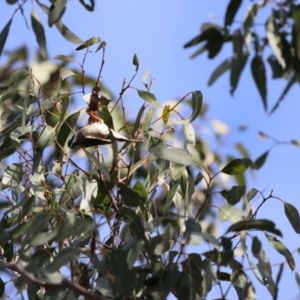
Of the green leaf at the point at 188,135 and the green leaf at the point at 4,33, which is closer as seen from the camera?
the green leaf at the point at 188,135

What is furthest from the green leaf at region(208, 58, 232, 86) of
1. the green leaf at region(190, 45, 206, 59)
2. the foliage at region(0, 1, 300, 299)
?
the foliage at region(0, 1, 300, 299)

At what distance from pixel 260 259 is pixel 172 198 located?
19 centimetres

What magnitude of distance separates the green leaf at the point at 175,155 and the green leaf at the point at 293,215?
24 cm

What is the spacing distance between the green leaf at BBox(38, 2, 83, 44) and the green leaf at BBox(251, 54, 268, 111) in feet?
2.27

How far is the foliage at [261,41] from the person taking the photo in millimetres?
2410

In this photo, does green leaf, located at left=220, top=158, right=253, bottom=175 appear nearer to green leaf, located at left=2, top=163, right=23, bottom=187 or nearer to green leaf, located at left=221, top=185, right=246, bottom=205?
green leaf, located at left=221, top=185, right=246, bottom=205

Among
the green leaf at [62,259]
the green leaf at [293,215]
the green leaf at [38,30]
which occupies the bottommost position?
the green leaf at [62,259]

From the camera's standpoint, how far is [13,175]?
180cm

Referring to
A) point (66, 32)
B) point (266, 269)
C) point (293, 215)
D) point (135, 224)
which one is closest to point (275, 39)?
point (66, 32)

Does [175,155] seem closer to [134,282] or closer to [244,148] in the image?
[134,282]

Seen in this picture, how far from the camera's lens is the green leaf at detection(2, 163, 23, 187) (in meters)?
1.79

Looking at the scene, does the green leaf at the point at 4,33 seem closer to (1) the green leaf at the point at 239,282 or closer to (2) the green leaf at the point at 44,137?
(2) the green leaf at the point at 44,137

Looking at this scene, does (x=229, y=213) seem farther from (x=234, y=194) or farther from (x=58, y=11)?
(x=58, y=11)

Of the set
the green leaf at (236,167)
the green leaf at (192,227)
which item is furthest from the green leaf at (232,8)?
the green leaf at (192,227)
